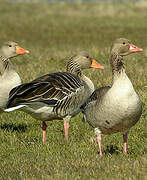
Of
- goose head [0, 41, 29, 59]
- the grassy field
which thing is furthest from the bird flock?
goose head [0, 41, 29, 59]

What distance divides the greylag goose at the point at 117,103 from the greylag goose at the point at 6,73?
2.41m

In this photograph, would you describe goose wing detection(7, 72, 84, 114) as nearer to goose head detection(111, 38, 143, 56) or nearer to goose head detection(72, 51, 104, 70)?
goose head detection(72, 51, 104, 70)

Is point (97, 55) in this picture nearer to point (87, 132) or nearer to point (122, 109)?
point (87, 132)

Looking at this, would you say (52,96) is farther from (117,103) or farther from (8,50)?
(8,50)

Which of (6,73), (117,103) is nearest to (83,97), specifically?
(117,103)

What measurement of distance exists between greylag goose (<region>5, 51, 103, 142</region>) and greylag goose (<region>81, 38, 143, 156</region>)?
75 centimetres

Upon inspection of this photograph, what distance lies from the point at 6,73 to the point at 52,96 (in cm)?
204

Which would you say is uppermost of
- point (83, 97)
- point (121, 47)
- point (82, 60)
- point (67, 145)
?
point (121, 47)

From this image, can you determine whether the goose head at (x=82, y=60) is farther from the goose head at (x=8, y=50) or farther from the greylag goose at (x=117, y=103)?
the greylag goose at (x=117, y=103)

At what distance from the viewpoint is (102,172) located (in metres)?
5.55

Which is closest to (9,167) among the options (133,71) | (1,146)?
(1,146)

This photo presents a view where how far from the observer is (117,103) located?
21.6 feet

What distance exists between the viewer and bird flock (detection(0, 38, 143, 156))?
21.8 ft

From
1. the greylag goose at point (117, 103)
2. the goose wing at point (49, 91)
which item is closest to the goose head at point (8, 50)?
the goose wing at point (49, 91)
